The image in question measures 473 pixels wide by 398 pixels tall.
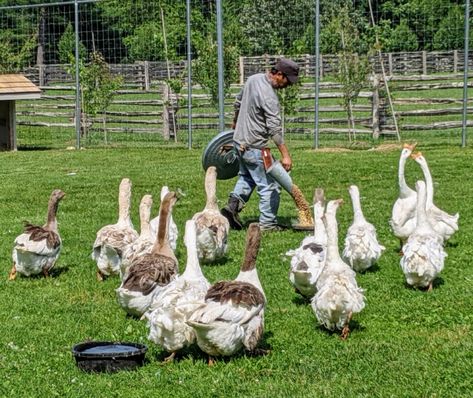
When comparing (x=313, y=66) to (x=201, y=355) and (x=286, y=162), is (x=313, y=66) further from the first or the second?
(x=201, y=355)

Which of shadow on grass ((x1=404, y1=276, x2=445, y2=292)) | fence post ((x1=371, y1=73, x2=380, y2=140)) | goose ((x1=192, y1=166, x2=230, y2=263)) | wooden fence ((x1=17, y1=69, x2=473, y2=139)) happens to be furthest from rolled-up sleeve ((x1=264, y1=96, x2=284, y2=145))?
fence post ((x1=371, y1=73, x2=380, y2=140))

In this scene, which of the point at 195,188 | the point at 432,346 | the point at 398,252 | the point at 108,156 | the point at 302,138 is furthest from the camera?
the point at 302,138

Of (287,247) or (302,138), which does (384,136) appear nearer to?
(302,138)

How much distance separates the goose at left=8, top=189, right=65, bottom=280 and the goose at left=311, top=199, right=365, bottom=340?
3485 mm

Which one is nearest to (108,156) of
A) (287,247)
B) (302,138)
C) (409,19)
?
(302,138)

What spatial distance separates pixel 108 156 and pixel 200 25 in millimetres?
6961

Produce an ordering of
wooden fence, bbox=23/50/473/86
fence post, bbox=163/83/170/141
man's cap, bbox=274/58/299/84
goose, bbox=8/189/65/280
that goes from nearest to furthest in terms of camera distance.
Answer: goose, bbox=8/189/65/280, man's cap, bbox=274/58/299/84, fence post, bbox=163/83/170/141, wooden fence, bbox=23/50/473/86

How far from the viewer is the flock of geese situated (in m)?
6.92

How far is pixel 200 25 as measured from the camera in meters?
29.2

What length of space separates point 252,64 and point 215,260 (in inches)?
787

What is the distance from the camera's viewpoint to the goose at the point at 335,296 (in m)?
7.46

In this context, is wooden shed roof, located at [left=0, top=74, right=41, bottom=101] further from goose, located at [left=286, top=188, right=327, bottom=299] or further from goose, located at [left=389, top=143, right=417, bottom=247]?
goose, located at [left=286, top=188, right=327, bottom=299]

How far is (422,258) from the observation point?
29.3 ft

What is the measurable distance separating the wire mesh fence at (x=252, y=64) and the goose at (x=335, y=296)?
15841mm
